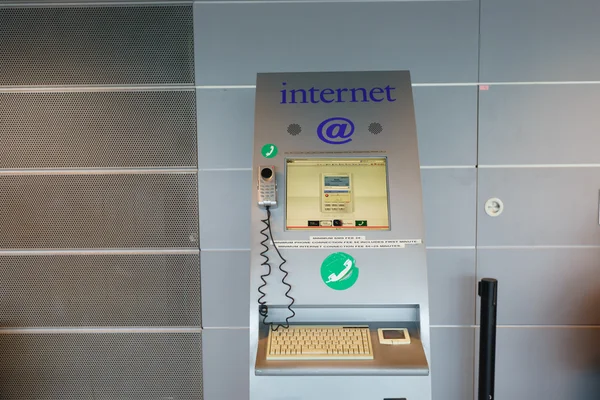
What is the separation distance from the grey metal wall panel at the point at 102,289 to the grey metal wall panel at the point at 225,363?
17 centimetres

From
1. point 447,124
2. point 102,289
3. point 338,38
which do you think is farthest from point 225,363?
point 338,38

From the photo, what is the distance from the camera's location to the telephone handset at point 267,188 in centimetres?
177

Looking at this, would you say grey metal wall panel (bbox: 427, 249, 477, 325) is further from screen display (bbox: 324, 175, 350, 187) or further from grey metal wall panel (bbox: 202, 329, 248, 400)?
grey metal wall panel (bbox: 202, 329, 248, 400)

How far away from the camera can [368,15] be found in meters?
2.39

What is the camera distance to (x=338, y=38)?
7.89ft

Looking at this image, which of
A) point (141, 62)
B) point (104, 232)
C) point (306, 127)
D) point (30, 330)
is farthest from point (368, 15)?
point (30, 330)

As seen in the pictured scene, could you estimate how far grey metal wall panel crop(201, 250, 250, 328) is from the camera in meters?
2.48

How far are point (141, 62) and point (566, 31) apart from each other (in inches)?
97.0

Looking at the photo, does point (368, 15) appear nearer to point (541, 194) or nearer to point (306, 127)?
point (306, 127)

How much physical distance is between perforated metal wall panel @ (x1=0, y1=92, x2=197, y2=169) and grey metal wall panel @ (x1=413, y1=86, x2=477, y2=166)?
135cm

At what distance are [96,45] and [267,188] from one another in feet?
5.01

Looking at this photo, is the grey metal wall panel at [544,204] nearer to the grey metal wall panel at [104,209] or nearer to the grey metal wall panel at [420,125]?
the grey metal wall panel at [420,125]

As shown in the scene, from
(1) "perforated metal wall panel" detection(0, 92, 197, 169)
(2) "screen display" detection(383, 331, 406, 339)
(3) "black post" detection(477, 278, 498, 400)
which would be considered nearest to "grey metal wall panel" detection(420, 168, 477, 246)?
(3) "black post" detection(477, 278, 498, 400)

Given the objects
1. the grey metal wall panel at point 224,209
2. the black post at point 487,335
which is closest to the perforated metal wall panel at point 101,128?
the grey metal wall panel at point 224,209
